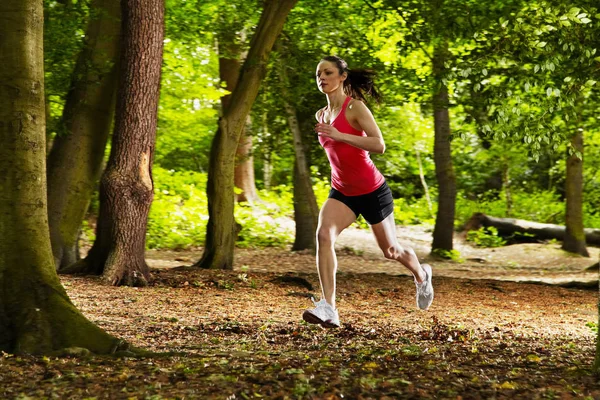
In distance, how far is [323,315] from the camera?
22.6 feet

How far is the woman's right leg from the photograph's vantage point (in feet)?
22.6

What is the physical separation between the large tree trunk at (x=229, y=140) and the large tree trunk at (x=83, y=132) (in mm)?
1738

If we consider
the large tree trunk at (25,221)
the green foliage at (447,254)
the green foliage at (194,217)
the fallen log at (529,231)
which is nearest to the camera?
the large tree trunk at (25,221)

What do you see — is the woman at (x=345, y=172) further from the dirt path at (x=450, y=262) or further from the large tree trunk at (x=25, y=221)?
the dirt path at (x=450, y=262)

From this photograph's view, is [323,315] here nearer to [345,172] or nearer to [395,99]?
[345,172]

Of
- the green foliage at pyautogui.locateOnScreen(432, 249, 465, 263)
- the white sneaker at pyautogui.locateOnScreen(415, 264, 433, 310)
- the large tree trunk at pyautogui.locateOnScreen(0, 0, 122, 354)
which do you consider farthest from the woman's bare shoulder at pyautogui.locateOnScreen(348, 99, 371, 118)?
the green foliage at pyautogui.locateOnScreen(432, 249, 465, 263)

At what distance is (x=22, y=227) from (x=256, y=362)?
73.1 inches

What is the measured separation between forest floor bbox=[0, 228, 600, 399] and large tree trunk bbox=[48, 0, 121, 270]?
5.65 feet

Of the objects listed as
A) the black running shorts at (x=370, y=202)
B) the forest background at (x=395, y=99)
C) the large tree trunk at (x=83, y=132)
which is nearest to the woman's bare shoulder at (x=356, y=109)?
the black running shorts at (x=370, y=202)

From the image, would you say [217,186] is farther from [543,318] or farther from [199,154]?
[199,154]

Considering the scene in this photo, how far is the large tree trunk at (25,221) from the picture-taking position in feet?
18.8

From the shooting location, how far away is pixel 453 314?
393 inches

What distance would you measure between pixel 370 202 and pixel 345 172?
36 cm

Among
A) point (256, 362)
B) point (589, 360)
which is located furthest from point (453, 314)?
point (256, 362)
